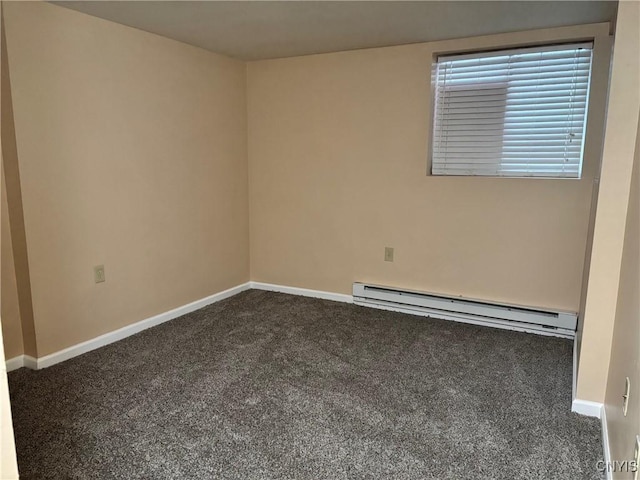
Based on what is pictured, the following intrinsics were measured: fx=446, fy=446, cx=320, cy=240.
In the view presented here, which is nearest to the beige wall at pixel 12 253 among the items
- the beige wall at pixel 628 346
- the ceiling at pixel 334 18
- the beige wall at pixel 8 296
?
the beige wall at pixel 8 296

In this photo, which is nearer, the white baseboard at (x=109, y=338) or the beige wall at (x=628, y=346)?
the beige wall at (x=628, y=346)

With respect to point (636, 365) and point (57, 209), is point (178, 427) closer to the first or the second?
point (57, 209)

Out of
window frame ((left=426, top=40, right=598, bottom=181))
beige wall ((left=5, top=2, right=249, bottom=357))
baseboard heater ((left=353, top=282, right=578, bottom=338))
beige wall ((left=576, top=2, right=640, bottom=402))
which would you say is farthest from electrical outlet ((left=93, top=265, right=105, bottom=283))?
beige wall ((left=576, top=2, right=640, bottom=402))

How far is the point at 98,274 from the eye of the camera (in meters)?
2.89

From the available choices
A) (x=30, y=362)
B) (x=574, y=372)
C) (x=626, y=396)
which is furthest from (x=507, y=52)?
(x=30, y=362)

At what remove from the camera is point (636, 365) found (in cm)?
143

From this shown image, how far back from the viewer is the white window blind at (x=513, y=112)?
2.96 metres

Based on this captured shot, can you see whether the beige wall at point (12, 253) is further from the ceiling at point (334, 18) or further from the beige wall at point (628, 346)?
the beige wall at point (628, 346)

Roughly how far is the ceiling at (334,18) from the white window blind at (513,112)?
0.23m

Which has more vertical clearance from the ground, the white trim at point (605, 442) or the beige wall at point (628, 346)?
the beige wall at point (628, 346)

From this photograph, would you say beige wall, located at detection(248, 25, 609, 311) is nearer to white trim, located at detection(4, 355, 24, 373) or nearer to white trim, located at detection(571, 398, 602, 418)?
white trim, located at detection(571, 398, 602, 418)

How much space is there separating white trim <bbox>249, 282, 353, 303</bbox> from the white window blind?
1318 millimetres

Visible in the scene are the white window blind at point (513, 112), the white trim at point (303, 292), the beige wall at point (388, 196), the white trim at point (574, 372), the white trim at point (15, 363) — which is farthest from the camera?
the white trim at point (303, 292)

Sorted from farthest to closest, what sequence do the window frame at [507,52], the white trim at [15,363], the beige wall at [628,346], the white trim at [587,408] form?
the window frame at [507,52], the white trim at [15,363], the white trim at [587,408], the beige wall at [628,346]
